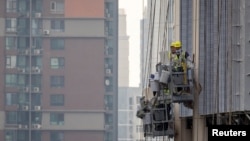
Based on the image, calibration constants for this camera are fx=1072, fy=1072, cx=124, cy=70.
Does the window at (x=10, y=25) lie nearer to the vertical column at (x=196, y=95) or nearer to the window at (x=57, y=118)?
the window at (x=57, y=118)

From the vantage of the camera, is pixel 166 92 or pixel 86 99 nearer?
pixel 166 92

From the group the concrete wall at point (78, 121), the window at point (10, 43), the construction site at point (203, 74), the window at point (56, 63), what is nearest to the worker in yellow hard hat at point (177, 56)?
the construction site at point (203, 74)

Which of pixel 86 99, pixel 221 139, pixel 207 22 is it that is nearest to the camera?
pixel 221 139

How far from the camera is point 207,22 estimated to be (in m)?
21.0

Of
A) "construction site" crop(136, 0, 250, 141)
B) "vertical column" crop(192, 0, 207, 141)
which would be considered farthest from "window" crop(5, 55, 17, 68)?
"vertical column" crop(192, 0, 207, 141)

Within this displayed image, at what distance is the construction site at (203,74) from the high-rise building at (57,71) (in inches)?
Result: 3050

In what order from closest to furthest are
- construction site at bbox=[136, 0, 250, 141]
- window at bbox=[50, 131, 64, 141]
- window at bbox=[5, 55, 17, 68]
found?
construction site at bbox=[136, 0, 250, 141]
window at bbox=[50, 131, 64, 141]
window at bbox=[5, 55, 17, 68]

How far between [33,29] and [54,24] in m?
2.50

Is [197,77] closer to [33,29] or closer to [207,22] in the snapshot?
[207,22]

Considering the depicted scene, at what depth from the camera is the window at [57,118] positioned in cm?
10422

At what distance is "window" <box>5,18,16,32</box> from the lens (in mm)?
106875

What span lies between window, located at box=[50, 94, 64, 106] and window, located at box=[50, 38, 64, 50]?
480 cm

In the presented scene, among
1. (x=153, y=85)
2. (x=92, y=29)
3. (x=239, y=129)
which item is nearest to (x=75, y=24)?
(x=92, y=29)

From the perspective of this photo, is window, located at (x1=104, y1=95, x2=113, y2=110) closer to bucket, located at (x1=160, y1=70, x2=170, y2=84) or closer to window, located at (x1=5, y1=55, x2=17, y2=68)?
window, located at (x1=5, y1=55, x2=17, y2=68)
